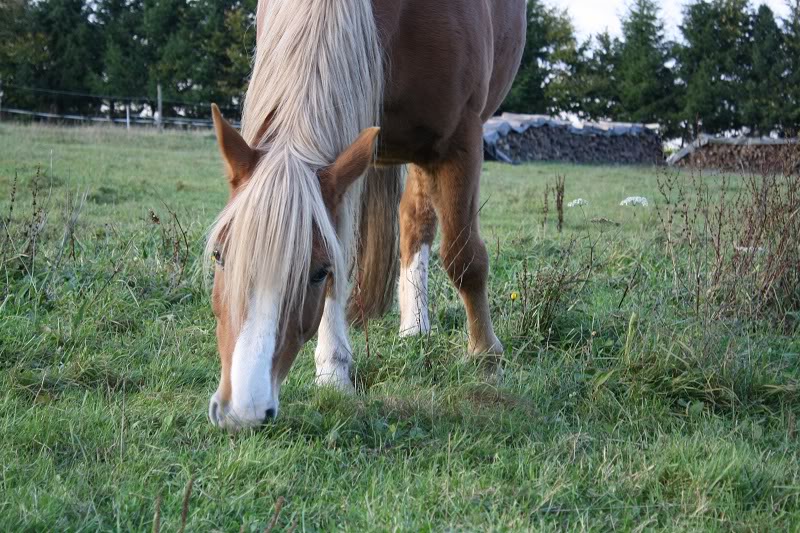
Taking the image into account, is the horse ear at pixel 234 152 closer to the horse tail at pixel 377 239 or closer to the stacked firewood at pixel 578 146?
the horse tail at pixel 377 239

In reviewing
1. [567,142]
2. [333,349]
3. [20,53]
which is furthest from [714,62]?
[333,349]

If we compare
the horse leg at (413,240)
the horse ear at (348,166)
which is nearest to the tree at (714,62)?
the horse leg at (413,240)

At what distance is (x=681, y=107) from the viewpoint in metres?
29.1

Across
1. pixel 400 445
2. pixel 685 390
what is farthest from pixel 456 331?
pixel 400 445

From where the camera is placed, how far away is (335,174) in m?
2.38

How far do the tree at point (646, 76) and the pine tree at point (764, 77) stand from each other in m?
3.13

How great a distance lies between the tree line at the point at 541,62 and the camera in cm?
2734

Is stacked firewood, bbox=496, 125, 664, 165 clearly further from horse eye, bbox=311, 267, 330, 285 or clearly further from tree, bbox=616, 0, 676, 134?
horse eye, bbox=311, 267, 330, 285

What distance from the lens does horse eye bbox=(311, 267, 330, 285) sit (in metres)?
2.32

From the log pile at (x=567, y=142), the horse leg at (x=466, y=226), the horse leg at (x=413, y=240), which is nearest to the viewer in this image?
the horse leg at (x=466, y=226)

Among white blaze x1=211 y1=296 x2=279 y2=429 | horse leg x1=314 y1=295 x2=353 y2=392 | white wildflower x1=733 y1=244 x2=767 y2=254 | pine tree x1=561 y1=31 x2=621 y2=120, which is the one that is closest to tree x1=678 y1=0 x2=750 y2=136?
pine tree x1=561 y1=31 x2=621 y2=120

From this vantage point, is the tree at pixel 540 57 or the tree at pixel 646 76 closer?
the tree at pixel 646 76

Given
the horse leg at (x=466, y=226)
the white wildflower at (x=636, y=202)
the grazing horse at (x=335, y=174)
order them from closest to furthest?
the grazing horse at (x=335, y=174), the horse leg at (x=466, y=226), the white wildflower at (x=636, y=202)

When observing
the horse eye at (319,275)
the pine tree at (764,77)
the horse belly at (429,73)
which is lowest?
the horse eye at (319,275)
